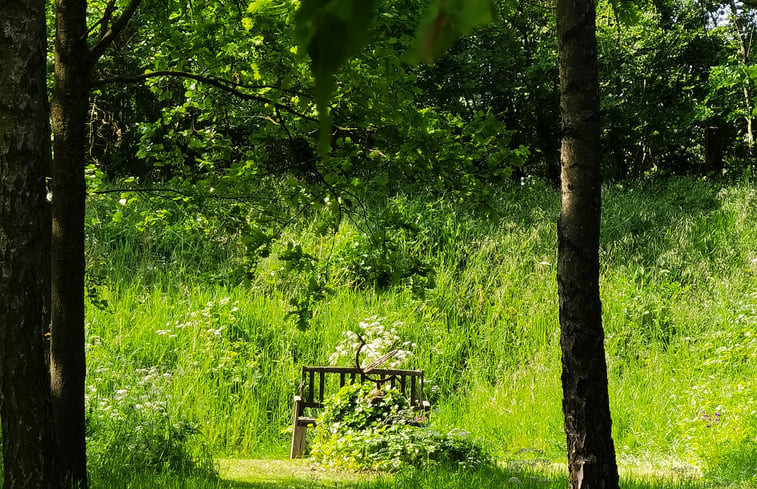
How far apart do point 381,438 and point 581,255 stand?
2.98 m

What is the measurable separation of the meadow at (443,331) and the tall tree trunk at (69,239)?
60 cm

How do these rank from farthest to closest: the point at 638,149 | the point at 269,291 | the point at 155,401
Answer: the point at 638,149, the point at 269,291, the point at 155,401

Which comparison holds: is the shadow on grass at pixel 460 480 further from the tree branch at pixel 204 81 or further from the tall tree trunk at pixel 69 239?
the tree branch at pixel 204 81

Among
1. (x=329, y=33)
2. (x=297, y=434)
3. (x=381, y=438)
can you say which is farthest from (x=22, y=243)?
(x=297, y=434)

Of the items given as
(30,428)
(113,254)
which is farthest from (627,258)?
(30,428)

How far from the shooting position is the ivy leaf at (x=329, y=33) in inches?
13.8

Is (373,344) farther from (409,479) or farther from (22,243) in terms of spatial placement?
(22,243)

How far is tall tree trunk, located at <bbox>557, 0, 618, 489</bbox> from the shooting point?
348 centimetres

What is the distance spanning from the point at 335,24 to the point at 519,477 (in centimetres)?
527

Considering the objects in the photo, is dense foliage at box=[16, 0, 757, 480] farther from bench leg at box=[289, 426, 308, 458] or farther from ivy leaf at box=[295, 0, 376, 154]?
bench leg at box=[289, 426, 308, 458]

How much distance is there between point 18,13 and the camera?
10.2 feet

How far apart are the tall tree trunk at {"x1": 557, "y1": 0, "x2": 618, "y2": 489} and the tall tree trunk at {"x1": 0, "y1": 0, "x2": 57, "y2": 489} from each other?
2.16 m

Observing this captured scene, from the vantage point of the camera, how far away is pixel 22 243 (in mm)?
3102

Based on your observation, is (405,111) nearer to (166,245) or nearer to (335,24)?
(335,24)
